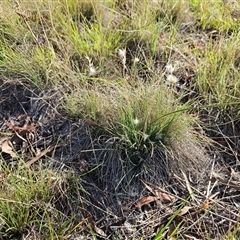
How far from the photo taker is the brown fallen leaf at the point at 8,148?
1.89 metres

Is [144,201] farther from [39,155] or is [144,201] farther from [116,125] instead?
[39,155]

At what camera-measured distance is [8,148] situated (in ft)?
6.34

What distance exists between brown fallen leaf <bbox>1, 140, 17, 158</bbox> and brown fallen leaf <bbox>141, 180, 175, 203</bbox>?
2.09 feet

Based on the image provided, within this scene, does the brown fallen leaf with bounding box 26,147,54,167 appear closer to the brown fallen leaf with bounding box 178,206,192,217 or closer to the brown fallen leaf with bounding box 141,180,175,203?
the brown fallen leaf with bounding box 141,180,175,203

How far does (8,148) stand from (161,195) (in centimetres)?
77

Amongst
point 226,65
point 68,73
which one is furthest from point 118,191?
point 226,65

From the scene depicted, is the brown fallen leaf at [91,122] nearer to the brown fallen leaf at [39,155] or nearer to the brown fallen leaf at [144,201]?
the brown fallen leaf at [39,155]

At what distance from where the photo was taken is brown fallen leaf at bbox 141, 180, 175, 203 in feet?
5.80

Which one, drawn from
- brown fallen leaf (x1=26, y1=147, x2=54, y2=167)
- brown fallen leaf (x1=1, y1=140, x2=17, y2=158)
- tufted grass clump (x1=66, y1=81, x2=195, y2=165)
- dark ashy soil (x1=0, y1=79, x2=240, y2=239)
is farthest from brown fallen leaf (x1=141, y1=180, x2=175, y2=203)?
brown fallen leaf (x1=1, y1=140, x2=17, y2=158)

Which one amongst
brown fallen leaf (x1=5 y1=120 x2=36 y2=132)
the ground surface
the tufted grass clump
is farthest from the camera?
brown fallen leaf (x1=5 y1=120 x2=36 y2=132)

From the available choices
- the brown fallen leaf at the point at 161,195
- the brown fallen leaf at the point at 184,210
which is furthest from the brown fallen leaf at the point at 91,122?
the brown fallen leaf at the point at 184,210

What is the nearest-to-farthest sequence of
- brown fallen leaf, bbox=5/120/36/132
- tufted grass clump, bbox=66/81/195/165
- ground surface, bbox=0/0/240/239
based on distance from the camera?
ground surface, bbox=0/0/240/239, tufted grass clump, bbox=66/81/195/165, brown fallen leaf, bbox=5/120/36/132

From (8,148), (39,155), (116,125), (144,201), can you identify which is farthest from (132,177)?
(8,148)

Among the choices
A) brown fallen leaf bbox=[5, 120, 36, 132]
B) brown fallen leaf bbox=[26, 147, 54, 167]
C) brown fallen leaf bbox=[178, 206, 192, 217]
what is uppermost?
brown fallen leaf bbox=[5, 120, 36, 132]
